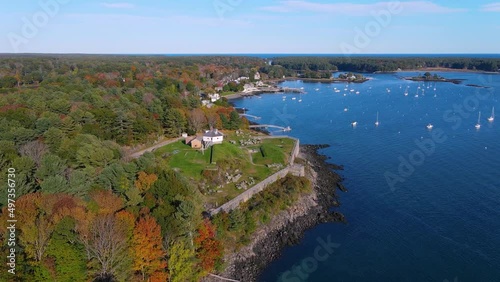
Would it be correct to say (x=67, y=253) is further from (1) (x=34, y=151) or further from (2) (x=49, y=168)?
(1) (x=34, y=151)

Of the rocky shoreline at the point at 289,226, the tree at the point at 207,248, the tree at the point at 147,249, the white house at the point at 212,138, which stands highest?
the white house at the point at 212,138

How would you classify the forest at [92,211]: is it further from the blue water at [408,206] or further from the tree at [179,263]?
the blue water at [408,206]

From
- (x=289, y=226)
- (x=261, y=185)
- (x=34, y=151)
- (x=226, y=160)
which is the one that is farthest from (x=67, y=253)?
(x=226, y=160)

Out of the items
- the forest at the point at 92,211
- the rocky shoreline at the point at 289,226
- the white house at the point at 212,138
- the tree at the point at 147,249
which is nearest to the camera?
the forest at the point at 92,211

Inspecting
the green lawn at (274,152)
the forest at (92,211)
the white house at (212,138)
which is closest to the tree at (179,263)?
the forest at (92,211)

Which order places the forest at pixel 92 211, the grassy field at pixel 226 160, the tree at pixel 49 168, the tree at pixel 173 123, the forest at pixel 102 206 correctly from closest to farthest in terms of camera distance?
the forest at pixel 92 211 < the forest at pixel 102 206 < the tree at pixel 49 168 < the grassy field at pixel 226 160 < the tree at pixel 173 123

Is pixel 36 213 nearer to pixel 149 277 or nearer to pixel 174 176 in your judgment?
pixel 149 277

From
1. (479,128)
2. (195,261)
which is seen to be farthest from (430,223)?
(479,128)
